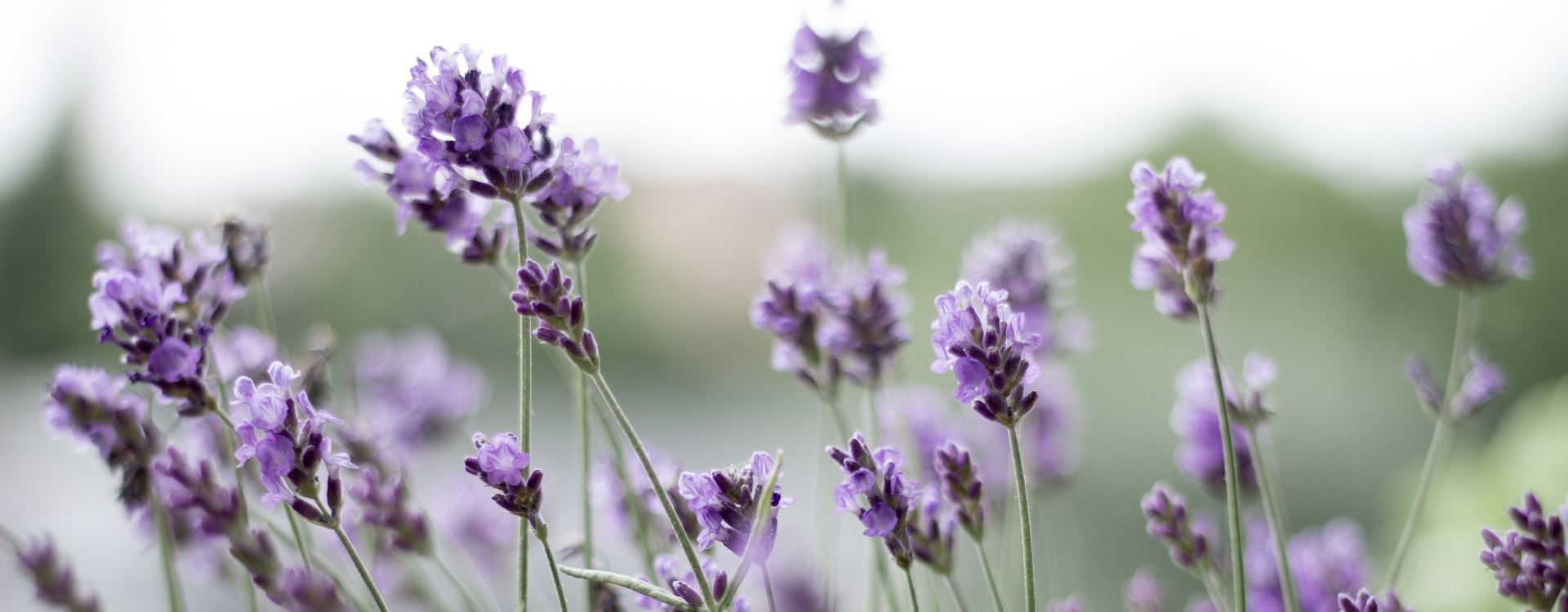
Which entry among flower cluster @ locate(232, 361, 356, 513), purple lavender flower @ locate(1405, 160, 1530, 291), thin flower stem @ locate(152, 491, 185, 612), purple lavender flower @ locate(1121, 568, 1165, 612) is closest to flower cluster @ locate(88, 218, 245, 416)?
flower cluster @ locate(232, 361, 356, 513)

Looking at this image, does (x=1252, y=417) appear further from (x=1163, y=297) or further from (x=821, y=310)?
(x=821, y=310)

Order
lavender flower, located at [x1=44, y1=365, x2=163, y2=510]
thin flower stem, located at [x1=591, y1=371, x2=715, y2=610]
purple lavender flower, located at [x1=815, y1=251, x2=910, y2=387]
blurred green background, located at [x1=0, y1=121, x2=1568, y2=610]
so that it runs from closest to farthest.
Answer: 1. thin flower stem, located at [x1=591, y1=371, x2=715, y2=610]
2. lavender flower, located at [x1=44, y1=365, x2=163, y2=510]
3. purple lavender flower, located at [x1=815, y1=251, x2=910, y2=387]
4. blurred green background, located at [x1=0, y1=121, x2=1568, y2=610]

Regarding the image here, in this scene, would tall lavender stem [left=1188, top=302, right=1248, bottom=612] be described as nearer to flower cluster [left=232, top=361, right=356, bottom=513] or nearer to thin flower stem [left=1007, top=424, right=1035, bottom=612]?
thin flower stem [left=1007, top=424, right=1035, bottom=612]

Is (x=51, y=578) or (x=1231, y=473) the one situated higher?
(x=1231, y=473)

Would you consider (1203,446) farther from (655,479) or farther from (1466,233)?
(655,479)

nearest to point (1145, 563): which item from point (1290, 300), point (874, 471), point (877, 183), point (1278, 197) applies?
point (1290, 300)

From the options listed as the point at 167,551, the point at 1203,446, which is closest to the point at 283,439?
the point at 167,551

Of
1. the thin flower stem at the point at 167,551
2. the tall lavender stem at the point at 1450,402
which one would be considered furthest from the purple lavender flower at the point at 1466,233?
the thin flower stem at the point at 167,551
